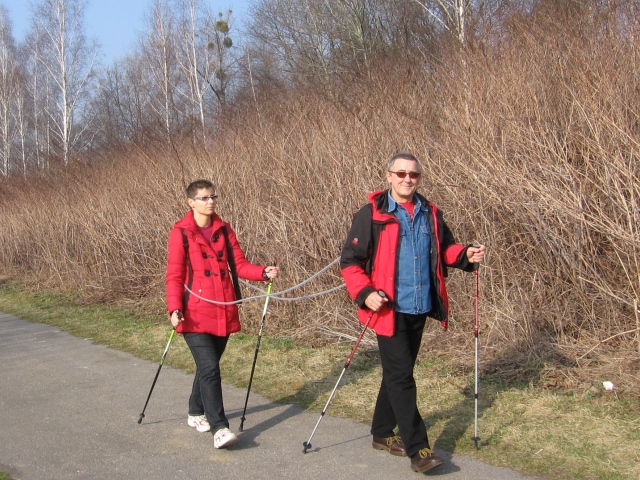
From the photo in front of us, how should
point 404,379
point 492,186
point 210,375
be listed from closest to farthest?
point 404,379 → point 210,375 → point 492,186

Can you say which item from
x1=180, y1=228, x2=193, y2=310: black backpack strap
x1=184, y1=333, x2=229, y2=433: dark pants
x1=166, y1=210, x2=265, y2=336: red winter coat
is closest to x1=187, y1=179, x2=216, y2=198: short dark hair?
x1=166, y1=210, x2=265, y2=336: red winter coat

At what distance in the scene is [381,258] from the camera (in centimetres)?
483

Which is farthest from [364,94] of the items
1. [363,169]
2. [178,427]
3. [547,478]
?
[547,478]

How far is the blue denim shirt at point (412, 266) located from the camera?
480 centimetres

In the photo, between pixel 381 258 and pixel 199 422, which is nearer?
pixel 381 258

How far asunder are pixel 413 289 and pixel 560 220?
3049 mm

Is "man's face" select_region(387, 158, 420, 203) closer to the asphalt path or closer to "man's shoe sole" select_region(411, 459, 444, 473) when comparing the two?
"man's shoe sole" select_region(411, 459, 444, 473)

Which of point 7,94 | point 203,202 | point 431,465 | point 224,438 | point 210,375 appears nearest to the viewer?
point 431,465

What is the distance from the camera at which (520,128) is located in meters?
7.97

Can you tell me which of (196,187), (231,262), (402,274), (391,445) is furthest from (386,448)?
(196,187)

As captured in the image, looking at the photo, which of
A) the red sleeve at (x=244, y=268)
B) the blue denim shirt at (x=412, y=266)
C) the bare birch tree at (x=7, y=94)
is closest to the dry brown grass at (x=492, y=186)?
the blue denim shirt at (x=412, y=266)

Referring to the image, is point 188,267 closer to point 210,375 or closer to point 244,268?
point 244,268

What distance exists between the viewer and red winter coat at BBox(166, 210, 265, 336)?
559cm

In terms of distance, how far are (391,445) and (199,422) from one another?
1.64 metres
